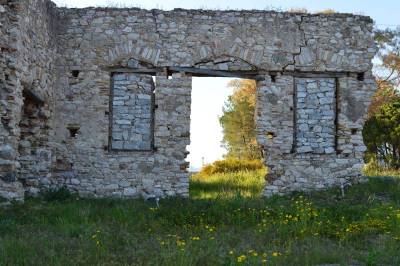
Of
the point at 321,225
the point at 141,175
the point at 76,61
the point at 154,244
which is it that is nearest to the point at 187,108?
the point at 141,175

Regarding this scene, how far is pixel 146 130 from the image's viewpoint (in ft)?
36.8

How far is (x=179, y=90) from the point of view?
1128 centimetres

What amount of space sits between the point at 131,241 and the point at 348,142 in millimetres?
6534

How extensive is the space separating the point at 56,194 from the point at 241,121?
14.6 m

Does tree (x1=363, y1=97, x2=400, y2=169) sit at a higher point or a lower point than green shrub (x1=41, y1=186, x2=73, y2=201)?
higher

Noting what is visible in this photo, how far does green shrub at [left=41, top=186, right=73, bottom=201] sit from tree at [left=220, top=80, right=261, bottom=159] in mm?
13482

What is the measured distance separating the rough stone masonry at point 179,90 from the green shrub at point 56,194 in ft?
1.38

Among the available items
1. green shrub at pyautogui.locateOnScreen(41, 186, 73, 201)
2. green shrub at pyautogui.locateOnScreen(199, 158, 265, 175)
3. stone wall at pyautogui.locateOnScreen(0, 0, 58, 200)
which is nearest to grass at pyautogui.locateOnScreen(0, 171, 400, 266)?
green shrub at pyautogui.locateOnScreen(41, 186, 73, 201)

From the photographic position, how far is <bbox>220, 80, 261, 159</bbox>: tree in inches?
928

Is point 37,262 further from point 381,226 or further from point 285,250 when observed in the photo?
point 381,226

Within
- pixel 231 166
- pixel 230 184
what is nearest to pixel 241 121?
pixel 231 166

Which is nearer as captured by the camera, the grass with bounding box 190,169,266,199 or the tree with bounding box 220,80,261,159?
the grass with bounding box 190,169,266,199

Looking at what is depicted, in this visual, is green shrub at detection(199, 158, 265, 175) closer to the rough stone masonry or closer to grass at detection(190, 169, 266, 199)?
grass at detection(190, 169, 266, 199)

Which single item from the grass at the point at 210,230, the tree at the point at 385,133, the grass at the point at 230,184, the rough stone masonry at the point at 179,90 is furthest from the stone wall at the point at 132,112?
the tree at the point at 385,133
